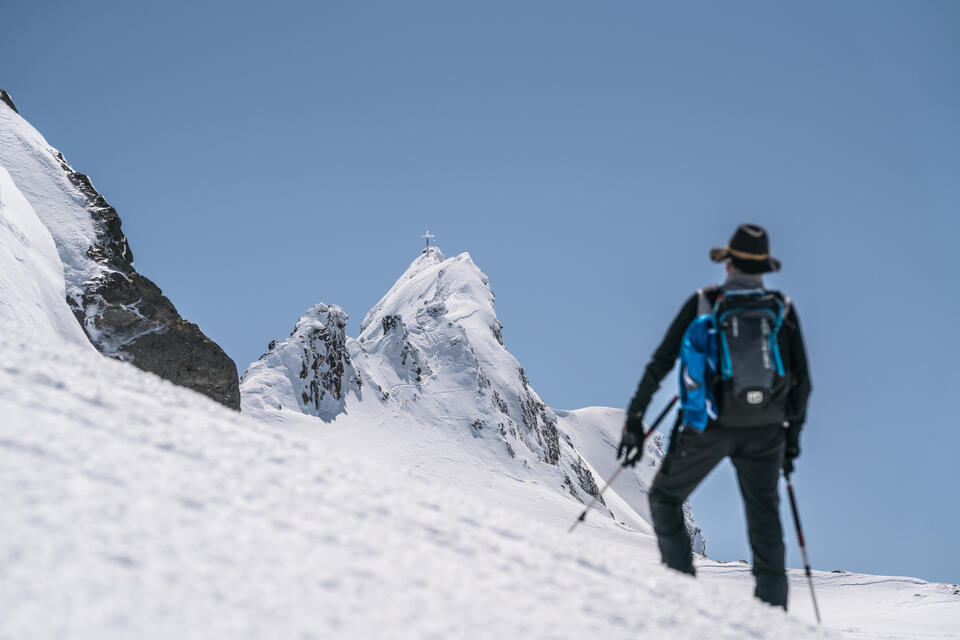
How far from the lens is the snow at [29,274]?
16.2 metres

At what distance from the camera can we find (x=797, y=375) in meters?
3.66

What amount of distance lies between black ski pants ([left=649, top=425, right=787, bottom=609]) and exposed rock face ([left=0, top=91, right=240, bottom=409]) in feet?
80.1

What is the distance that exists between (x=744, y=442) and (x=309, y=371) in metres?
43.9

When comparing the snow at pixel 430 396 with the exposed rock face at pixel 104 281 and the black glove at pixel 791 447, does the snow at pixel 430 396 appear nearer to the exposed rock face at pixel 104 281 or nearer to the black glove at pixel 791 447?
the exposed rock face at pixel 104 281

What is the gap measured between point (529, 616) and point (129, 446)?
166 centimetres

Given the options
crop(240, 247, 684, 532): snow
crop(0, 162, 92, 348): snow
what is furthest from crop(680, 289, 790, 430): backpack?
crop(240, 247, 684, 532): snow

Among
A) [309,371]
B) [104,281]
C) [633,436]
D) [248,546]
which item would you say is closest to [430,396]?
[309,371]

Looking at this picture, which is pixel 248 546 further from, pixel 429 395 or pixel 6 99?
pixel 429 395

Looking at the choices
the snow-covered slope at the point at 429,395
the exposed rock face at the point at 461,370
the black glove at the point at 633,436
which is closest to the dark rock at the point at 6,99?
the snow-covered slope at the point at 429,395

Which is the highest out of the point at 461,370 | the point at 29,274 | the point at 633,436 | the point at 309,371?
the point at 461,370

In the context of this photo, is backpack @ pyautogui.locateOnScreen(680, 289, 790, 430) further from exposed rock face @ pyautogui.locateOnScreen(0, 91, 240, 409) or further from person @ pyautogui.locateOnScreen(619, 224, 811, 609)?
exposed rock face @ pyautogui.locateOnScreen(0, 91, 240, 409)

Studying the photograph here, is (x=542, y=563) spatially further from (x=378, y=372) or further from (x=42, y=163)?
(x=378, y=372)

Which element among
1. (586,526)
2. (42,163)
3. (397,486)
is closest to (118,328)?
(42,163)

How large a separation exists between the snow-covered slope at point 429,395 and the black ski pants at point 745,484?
37150 mm
